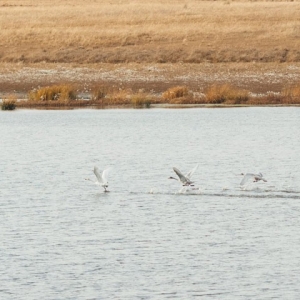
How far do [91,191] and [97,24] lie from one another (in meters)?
41.8

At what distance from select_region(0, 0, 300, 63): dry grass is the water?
1539cm

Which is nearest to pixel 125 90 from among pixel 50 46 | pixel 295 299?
pixel 50 46

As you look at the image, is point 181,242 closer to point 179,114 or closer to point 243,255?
point 243,255

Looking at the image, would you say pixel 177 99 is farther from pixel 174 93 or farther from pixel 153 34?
pixel 153 34

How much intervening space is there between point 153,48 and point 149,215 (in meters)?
32.3

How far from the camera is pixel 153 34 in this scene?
55.8m

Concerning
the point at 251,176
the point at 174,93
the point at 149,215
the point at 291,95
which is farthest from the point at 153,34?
the point at 149,215

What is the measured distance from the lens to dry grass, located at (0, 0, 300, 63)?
4847 centimetres

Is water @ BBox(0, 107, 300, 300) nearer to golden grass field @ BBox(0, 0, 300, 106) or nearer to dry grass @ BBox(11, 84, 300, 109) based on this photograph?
dry grass @ BBox(11, 84, 300, 109)

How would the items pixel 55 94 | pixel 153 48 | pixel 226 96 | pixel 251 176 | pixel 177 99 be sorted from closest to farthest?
1. pixel 251 176
2. pixel 226 96
3. pixel 177 99
4. pixel 55 94
5. pixel 153 48

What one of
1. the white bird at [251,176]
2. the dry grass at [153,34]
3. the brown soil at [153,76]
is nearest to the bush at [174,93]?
the brown soil at [153,76]

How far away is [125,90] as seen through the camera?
40438mm

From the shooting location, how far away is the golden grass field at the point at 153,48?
42853 millimetres

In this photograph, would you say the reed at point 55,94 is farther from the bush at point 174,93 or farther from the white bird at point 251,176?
the white bird at point 251,176
